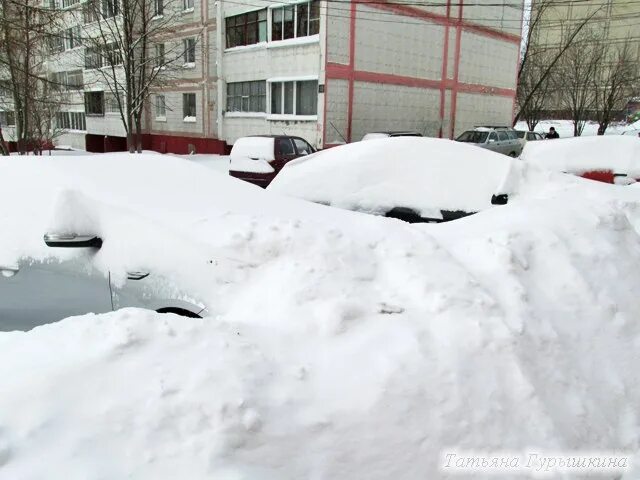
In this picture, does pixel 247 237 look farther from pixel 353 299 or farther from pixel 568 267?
pixel 568 267

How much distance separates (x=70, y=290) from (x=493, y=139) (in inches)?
776

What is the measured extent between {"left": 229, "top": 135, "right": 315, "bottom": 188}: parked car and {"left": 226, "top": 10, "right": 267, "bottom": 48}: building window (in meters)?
9.80

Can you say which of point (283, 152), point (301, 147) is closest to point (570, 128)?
point (301, 147)

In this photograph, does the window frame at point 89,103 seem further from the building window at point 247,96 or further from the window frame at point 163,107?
the building window at point 247,96

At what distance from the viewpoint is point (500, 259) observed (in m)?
3.43

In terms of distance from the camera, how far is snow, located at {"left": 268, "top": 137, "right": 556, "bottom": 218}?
5777 millimetres

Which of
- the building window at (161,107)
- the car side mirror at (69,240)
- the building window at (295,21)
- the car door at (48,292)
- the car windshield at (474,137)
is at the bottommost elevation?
the car door at (48,292)

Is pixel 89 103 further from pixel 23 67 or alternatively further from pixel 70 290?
pixel 70 290

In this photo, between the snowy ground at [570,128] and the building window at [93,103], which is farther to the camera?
the snowy ground at [570,128]

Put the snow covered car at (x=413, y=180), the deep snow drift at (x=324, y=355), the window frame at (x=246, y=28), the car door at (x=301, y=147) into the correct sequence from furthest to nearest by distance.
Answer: the window frame at (x=246, y=28) < the car door at (x=301, y=147) < the snow covered car at (x=413, y=180) < the deep snow drift at (x=324, y=355)

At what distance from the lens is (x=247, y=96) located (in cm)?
2281

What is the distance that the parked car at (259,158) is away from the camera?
12.9 m

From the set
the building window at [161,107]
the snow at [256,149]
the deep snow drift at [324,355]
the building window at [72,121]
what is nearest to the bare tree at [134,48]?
the building window at [161,107]

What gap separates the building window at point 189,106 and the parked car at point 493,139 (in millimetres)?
12493
